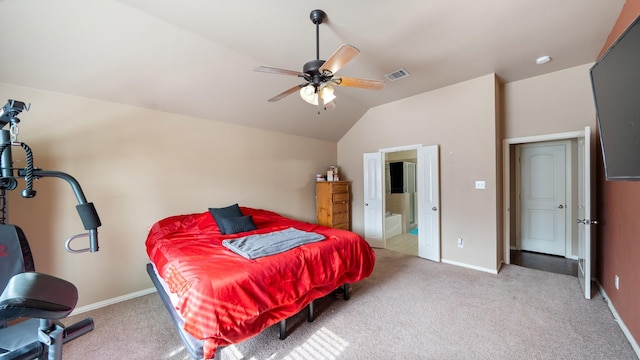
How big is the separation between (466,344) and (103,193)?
3.91 meters

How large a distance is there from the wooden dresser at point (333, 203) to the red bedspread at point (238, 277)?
1.77 m

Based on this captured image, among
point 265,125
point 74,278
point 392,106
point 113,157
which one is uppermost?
point 392,106

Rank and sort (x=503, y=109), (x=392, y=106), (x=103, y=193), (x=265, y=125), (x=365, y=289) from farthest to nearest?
1. (x=392, y=106)
2. (x=265, y=125)
3. (x=503, y=109)
4. (x=365, y=289)
5. (x=103, y=193)

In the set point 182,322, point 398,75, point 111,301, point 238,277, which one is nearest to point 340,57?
point 238,277

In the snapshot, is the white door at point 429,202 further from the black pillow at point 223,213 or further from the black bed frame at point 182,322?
the black pillow at point 223,213

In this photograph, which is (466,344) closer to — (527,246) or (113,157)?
(527,246)

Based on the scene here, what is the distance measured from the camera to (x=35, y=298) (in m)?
0.68

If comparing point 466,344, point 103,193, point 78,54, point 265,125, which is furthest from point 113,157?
point 466,344

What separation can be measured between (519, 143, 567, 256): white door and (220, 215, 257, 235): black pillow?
4.81 m

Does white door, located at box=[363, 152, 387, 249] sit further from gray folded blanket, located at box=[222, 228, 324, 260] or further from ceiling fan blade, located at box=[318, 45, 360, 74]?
ceiling fan blade, located at box=[318, 45, 360, 74]

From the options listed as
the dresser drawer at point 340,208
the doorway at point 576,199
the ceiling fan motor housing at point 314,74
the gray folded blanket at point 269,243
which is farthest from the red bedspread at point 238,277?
the doorway at point 576,199

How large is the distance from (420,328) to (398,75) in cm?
304

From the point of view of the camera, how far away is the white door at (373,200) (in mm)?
4680

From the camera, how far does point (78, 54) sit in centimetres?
221
